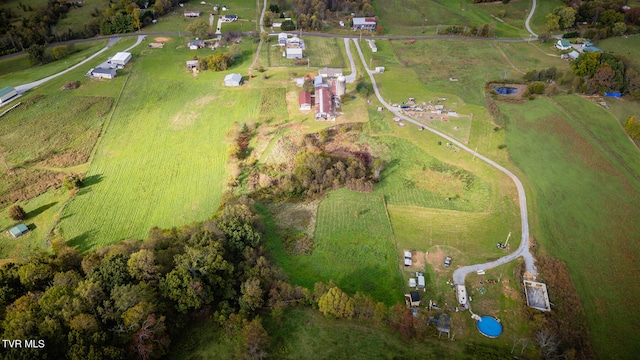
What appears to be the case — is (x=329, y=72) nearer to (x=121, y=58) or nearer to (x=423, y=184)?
(x=423, y=184)

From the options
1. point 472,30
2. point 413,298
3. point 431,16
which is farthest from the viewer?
point 431,16

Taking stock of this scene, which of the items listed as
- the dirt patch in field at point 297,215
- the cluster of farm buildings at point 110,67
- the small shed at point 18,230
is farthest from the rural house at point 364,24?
the small shed at point 18,230

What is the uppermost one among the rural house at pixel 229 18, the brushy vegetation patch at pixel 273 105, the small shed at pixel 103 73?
the rural house at pixel 229 18

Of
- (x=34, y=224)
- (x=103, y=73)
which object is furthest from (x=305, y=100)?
(x=34, y=224)

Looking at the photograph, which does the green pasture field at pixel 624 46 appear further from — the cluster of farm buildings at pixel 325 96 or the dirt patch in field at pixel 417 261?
the dirt patch in field at pixel 417 261

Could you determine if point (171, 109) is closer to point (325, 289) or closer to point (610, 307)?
point (325, 289)

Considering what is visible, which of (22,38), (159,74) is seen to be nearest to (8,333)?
(159,74)
